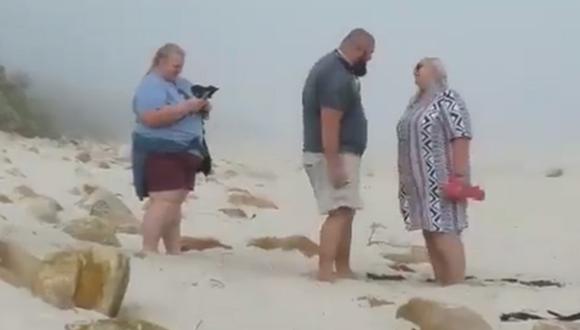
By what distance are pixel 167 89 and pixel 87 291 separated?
5.98 ft

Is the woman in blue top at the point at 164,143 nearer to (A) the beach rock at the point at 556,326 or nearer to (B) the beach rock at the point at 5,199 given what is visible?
(B) the beach rock at the point at 5,199

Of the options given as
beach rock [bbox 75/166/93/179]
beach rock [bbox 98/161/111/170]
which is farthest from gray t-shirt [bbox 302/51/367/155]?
beach rock [bbox 98/161/111/170]

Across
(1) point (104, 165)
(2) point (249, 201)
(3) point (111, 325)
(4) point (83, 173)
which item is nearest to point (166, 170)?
(3) point (111, 325)

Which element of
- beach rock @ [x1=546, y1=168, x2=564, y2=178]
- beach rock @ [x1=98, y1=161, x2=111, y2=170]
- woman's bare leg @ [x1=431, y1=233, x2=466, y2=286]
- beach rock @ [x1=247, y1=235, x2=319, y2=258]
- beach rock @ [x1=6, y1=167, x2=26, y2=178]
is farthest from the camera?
beach rock @ [x1=546, y1=168, x2=564, y2=178]

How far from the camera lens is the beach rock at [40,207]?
6242mm

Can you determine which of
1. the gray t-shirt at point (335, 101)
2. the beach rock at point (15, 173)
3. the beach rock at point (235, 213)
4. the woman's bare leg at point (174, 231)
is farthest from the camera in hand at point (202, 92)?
the beach rock at point (15, 173)

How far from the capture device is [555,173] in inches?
443

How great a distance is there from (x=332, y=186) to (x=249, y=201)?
3824 mm

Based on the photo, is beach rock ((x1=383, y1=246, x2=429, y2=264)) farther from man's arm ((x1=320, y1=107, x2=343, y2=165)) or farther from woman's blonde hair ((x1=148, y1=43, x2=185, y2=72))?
woman's blonde hair ((x1=148, y1=43, x2=185, y2=72))

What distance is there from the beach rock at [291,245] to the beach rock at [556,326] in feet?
6.73

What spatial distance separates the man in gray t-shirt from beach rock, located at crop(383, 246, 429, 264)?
1094 millimetres

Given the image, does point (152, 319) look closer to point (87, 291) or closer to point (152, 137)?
point (87, 291)

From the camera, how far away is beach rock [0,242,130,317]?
3.42 meters

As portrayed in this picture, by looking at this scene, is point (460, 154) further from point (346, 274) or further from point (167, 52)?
point (167, 52)
